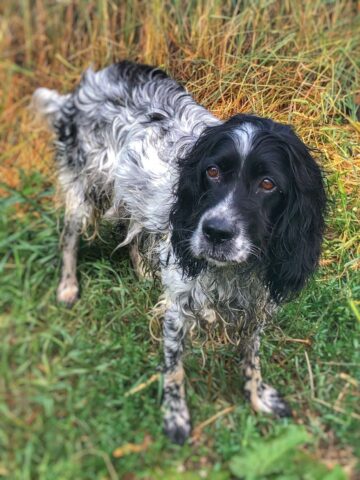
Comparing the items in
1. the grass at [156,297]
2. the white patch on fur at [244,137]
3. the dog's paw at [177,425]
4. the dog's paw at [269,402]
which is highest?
the white patch on fur at [244,137]

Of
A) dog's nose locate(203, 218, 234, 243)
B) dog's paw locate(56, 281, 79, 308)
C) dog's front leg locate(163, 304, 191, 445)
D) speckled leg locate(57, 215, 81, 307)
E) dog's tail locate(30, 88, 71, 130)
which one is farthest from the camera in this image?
dog's tail locate(30, 88, 71, 130)

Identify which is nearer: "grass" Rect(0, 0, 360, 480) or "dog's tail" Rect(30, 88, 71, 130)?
"grass" Rect(0, 0, 360, 480)

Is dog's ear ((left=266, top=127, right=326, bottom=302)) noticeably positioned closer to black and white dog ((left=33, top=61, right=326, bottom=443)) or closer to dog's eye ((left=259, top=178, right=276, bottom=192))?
black and white dog ((left=33, top=61, right=326, bottom=443))

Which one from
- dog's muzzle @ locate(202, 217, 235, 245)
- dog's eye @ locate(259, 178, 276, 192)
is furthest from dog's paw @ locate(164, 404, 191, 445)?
dog's eye @ locate(259, 178, 276, 192)

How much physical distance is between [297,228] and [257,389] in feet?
3.20

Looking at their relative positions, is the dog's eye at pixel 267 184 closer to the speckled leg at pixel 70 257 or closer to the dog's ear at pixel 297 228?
the dog's ear at pixel 297 228

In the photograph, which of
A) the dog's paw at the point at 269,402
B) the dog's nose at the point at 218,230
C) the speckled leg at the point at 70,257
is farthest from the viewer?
the speckled leg at the point at 70,257

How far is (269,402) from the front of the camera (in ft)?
10.4

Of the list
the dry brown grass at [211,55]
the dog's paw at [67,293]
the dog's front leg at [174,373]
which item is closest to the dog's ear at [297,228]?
the dog's front leg at [174,373]

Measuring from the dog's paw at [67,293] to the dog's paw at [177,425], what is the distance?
3.05 ft

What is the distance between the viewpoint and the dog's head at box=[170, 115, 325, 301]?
2.66 m

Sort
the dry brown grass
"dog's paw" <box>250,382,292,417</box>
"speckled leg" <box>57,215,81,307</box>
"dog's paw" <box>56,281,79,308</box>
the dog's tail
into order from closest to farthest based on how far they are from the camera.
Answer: "dog's paw" <box>250,382,292,417</box> → "dog's paw" <box>56,281,79,308</box> → "speckled leg" <box>57,215,81,307</box> → the dry brown grass → the dog's tail

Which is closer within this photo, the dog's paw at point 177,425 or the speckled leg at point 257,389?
the dog's paw at point 177,425

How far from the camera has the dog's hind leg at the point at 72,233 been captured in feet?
12.8
